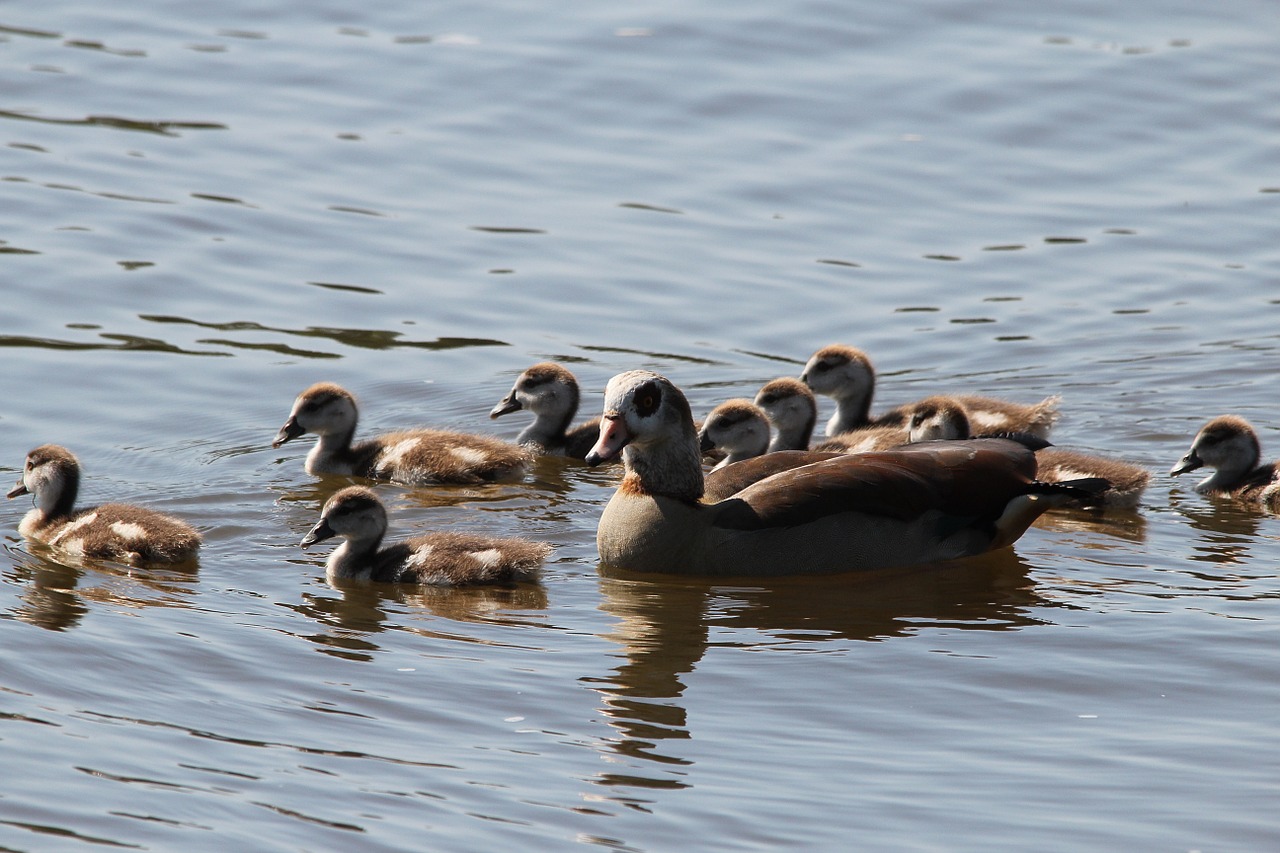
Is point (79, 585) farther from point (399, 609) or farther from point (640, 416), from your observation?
point (640, 416)

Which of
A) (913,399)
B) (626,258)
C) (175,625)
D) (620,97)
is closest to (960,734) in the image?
(175,625)

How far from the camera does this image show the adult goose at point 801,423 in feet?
39.5

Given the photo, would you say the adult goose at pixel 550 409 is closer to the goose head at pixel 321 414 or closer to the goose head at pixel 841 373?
the goose head at pixel 321 414

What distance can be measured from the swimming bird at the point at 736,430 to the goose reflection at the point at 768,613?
6.89ft

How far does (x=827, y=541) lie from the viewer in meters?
9.70

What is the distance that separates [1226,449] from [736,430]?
293 centimetres

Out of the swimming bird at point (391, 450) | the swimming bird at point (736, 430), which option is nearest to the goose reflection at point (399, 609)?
the swimming bird at point (391, 450)

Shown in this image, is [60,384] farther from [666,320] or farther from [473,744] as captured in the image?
[473,744]

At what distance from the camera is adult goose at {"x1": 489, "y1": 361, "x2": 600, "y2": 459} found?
12312 mm

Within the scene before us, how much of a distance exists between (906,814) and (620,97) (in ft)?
43.6

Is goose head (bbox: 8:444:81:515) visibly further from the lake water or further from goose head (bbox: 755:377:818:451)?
goose head (bbox: 755:377:818:451)

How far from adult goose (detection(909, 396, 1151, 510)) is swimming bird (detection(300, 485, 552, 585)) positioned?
112 inches

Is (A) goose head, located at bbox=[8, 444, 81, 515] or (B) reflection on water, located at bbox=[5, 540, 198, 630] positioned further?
(A) goose head, located at bbox=[8, 444, 81, 515]

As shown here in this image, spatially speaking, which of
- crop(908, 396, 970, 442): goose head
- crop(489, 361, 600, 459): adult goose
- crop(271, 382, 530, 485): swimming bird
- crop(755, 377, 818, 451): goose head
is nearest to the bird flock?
crop(908, 396, 970, 442): goose head
